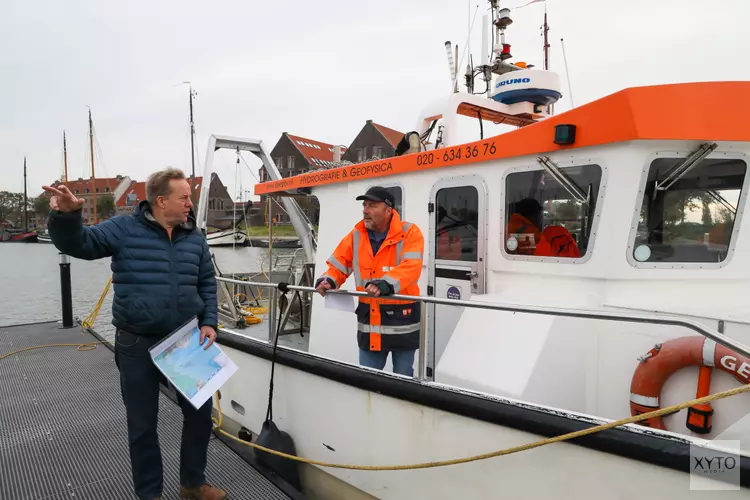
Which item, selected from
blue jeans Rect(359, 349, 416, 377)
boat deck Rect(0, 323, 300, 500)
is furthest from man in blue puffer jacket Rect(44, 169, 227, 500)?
blue jeans Rect(359, 349, 416, 377)

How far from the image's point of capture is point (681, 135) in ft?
8.23

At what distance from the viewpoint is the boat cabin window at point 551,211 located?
285 cm

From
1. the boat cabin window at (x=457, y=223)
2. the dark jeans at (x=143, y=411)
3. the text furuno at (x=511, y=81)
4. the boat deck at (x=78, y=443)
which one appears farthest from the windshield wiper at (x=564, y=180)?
the boat deck at (x=78, y=443)

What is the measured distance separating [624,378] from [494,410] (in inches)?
33.5

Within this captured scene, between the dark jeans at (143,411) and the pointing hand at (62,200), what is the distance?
2.20ft

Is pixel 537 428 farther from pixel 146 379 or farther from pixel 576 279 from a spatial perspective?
pixel 146 379

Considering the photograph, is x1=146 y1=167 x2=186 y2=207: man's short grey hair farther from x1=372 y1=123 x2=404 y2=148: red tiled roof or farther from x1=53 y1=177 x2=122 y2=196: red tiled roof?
x1=53 y1=177 x2=122 y2=196: red tiled roof

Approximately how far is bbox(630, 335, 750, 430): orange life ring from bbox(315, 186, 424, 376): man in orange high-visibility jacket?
1.23m

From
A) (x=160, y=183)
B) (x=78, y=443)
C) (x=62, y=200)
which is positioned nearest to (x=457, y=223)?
(x=160, y=183)

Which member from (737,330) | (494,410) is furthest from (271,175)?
(737,330)

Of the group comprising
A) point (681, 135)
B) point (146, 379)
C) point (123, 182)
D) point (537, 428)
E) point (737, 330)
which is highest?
point (123, 182)

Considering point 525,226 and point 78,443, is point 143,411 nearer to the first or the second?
point 78,443

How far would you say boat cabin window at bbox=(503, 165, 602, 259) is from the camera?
2.85 m

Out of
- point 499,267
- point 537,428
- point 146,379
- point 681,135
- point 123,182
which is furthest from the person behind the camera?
point 123,182
